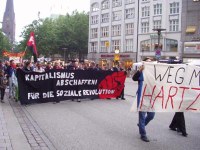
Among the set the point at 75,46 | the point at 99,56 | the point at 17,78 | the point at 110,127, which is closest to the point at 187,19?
the point at 99,56

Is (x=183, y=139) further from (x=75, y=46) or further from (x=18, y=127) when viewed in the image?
(x=75, y=46)

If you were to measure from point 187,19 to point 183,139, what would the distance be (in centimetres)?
5375

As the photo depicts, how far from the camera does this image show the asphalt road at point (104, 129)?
831 centimetres

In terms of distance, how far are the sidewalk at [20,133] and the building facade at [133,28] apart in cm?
4774

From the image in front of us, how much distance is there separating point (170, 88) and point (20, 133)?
11.9 feet

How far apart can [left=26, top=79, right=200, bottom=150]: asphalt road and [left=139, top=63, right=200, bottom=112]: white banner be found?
740mm

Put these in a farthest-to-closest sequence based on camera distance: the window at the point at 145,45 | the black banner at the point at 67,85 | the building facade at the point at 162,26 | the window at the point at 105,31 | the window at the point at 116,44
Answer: the window at the point at 105,31, the window at the point at 116,44, the window at the point at 145,45, the building facade at the point at 162,26, the black banner at the point at 67,85

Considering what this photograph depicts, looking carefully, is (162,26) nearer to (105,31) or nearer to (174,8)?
(174,8)

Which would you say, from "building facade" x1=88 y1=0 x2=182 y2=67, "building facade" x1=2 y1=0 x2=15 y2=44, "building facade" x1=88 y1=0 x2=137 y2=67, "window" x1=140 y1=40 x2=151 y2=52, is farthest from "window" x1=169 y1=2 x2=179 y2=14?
"building facade" x1=2 y1=0 x2=15 y2=44

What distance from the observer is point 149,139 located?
8.98m

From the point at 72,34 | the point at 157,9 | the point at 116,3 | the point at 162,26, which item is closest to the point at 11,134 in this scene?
the point at 162,26

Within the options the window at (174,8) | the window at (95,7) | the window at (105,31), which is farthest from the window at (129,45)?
the window at (95,7)

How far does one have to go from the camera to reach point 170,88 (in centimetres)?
928

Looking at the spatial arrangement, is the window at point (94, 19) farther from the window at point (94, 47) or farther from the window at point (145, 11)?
the window at point (145, 11)
